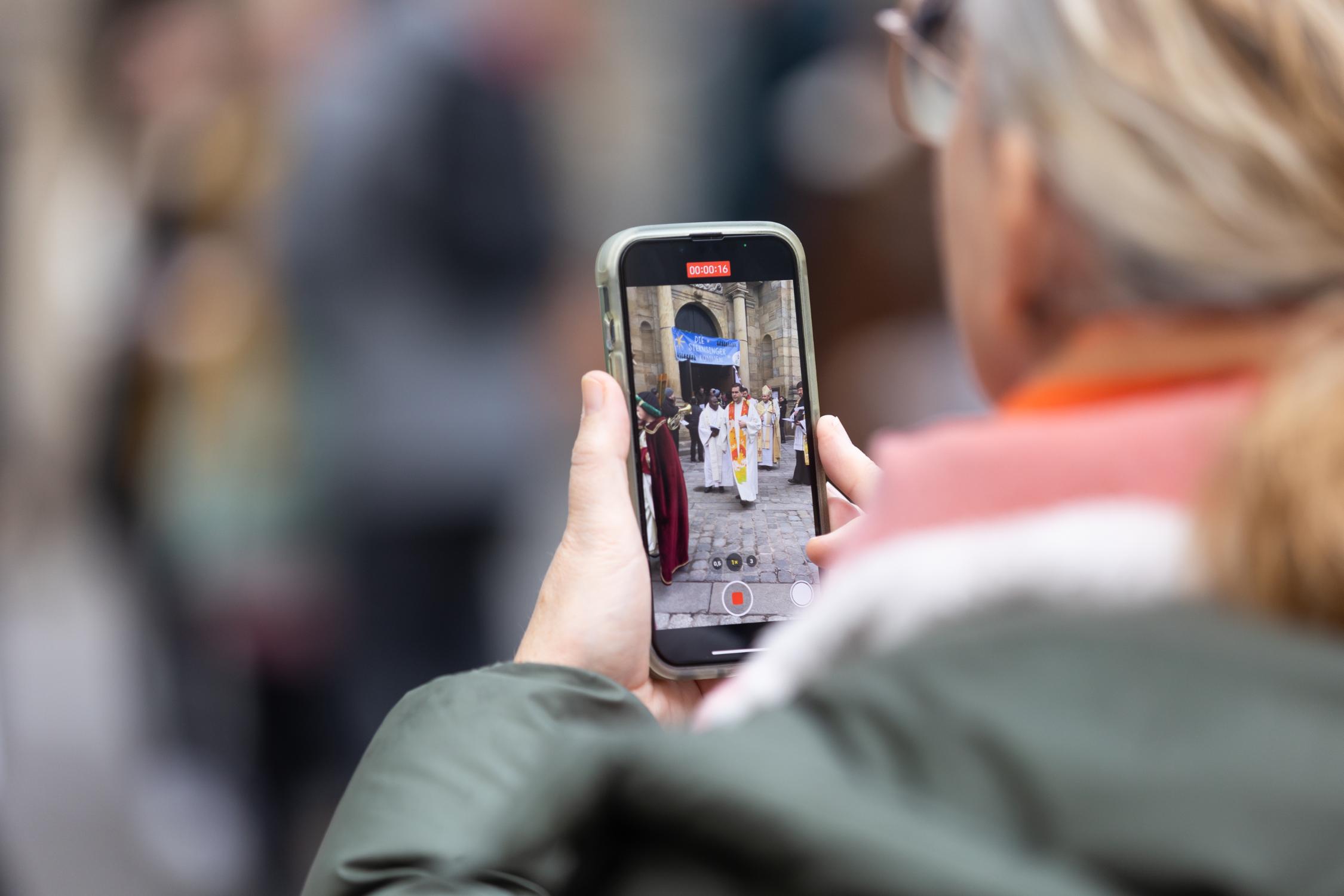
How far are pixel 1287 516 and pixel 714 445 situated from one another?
35.0 inches

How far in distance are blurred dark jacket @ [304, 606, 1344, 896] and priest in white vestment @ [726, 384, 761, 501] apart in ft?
2.74

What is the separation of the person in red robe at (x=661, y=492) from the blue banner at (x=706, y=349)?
63mm

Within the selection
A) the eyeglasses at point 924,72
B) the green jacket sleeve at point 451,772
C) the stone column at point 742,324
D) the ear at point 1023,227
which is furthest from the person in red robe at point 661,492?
the ear at point 1023,227

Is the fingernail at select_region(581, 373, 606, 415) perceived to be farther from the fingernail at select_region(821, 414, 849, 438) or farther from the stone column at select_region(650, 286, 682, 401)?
the fingernail at select_region(821, 414, 849, 438)

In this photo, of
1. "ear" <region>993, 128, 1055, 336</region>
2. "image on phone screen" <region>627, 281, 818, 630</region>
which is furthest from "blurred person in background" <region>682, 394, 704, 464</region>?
"ear" <region>993, 128, 1055, 336</region>

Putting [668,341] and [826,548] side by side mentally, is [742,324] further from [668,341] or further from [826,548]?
[826,548]

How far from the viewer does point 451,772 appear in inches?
28.7

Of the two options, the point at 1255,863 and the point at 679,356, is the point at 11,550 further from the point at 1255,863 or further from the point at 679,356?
the point at 1255,863

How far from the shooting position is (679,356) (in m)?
1.26

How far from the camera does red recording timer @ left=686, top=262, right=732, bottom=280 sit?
128 centimetres

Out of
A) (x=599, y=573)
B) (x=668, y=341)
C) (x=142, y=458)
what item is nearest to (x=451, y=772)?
(x=599, y=573)

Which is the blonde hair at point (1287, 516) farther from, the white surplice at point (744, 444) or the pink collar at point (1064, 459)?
the white surplice at point (744, 444)

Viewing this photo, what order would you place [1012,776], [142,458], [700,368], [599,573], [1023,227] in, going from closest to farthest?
[1012,776] → [1023,227] → [599,573] → [700,368] → [142,458]

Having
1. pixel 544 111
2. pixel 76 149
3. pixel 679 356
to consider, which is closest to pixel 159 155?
pixel 76 149
